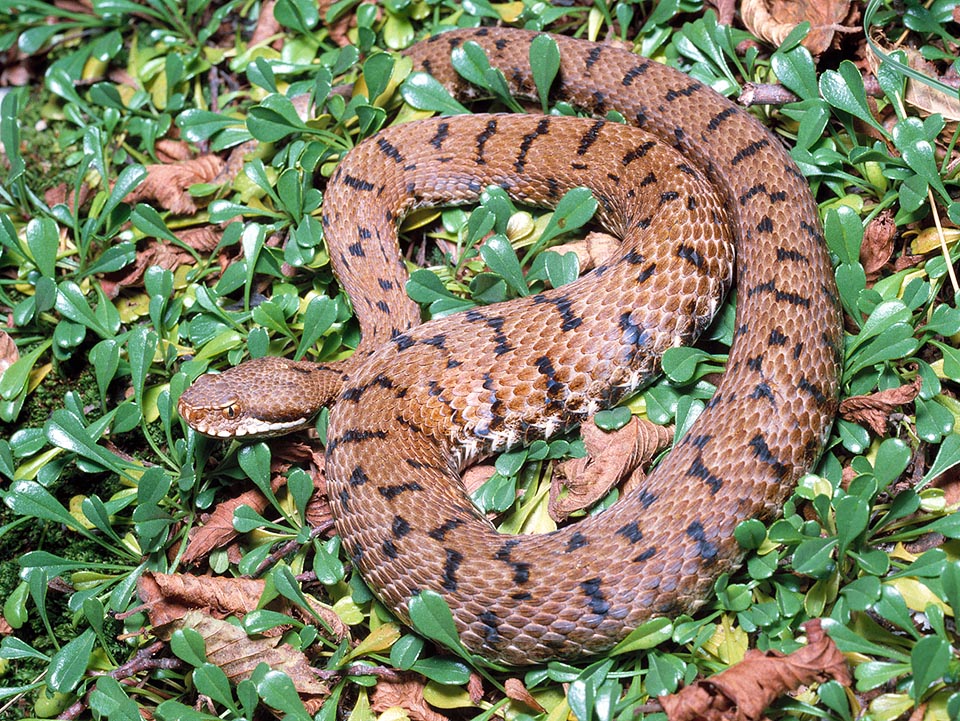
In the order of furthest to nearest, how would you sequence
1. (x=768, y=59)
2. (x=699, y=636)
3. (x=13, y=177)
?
(x=13, y=177)
(x=768, y=59)
(x=699, y=636)

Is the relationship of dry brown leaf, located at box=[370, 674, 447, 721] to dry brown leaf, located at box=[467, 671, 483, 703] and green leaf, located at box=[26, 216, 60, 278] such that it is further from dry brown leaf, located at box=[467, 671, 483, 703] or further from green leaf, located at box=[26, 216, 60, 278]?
green leaf, located at box=[26, 216, 60, 278]

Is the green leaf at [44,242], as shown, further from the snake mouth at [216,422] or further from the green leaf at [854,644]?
the green leaf at [854,644]

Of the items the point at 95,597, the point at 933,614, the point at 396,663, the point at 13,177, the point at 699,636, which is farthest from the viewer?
the point at 13,177

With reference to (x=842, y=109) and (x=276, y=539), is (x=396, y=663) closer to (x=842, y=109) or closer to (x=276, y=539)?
(x=276, y=539)

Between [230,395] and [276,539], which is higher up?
[230,395]

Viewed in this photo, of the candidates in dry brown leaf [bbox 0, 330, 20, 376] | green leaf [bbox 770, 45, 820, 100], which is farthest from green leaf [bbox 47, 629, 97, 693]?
green leaf [bbox 770, 45, 820, 100]

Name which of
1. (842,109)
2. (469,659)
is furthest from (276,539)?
(842,109)
